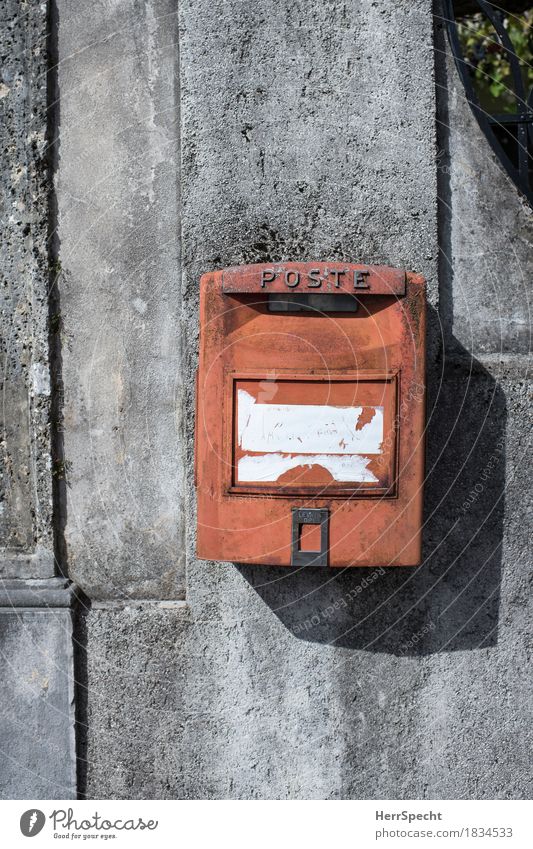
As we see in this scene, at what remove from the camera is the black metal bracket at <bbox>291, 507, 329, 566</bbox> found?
2203mm

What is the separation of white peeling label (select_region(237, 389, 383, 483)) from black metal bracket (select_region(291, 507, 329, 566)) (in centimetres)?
13

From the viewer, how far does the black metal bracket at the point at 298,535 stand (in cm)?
220

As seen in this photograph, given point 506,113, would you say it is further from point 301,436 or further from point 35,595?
point 35,595

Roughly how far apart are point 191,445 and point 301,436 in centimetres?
66

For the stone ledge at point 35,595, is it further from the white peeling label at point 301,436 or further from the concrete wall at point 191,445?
the white peeling label at point 301,436

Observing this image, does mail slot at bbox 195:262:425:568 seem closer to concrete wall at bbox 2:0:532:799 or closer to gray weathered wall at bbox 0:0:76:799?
concrete wall at bbox 2:0:532:799

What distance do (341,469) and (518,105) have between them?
71.8 inches

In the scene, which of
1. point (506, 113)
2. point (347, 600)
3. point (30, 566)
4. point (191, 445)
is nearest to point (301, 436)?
point (191, 445)

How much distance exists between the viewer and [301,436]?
7.17ft

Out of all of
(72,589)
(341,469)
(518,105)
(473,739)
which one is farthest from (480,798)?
(518,105)

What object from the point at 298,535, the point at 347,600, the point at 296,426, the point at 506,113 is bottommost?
the point at 347,600

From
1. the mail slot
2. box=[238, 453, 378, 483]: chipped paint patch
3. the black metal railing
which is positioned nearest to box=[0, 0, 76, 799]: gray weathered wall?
the mail slot

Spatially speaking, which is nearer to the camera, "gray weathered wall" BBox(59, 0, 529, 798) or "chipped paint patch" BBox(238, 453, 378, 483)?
"chipped paint patch" BBox(238, 453, 378, 483)

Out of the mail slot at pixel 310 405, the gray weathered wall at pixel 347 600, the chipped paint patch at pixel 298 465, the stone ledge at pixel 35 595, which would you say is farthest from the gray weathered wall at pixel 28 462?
the chipped paint patch at pixel 298 465
